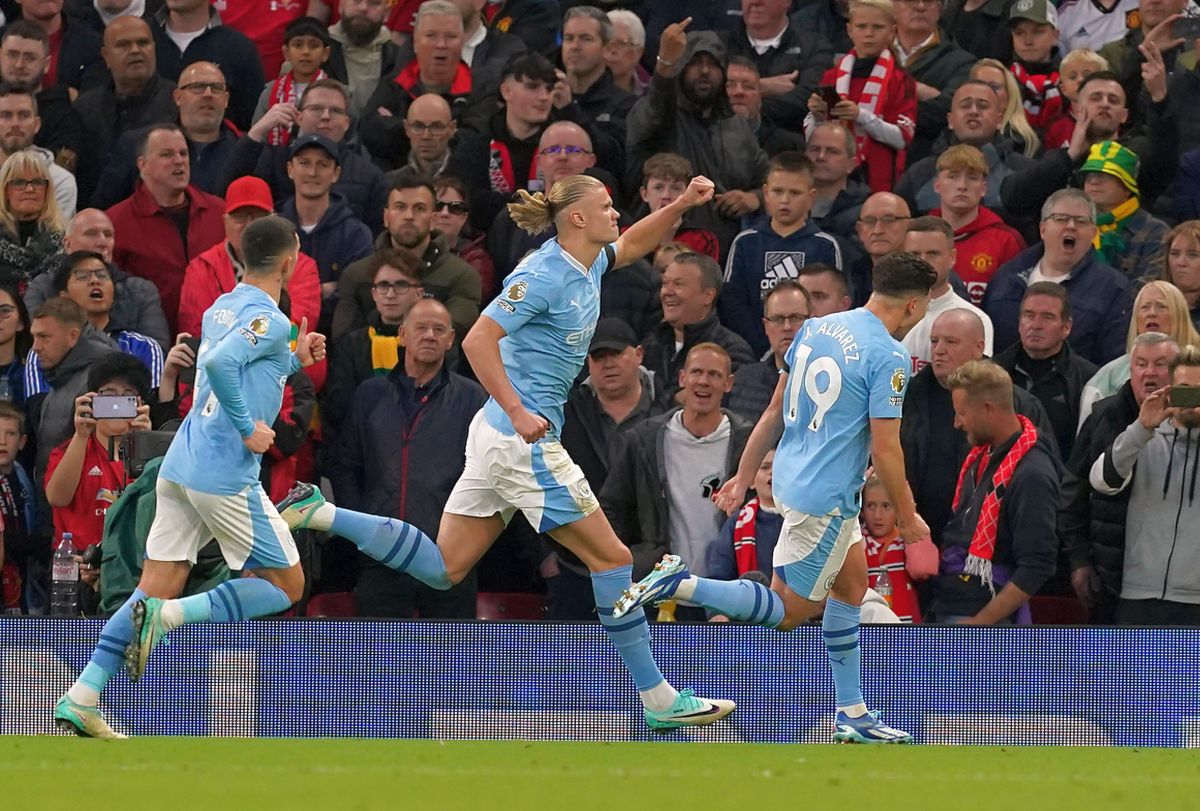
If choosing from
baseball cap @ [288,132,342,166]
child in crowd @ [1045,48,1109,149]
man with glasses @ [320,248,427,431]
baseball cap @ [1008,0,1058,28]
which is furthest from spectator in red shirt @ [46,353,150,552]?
baseball cap @ [1008,0,1058,28]

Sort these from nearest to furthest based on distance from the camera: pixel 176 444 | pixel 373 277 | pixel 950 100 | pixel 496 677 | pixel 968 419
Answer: pixel 176 444 < pixel 496 677 < pixel 968 419 < pixel 373 277 < pixel 950 100

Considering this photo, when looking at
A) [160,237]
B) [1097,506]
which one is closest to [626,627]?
[1097,506]

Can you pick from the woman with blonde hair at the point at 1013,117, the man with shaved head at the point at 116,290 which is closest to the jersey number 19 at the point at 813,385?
the man with shaved head at the point at 116,290

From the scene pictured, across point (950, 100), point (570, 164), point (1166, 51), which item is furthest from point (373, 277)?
point (1166, 51)

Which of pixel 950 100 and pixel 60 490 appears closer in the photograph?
pixel 60 490

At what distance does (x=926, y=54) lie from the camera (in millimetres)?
13414

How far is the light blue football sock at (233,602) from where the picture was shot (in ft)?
26.2

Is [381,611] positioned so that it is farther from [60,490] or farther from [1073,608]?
[1073,608]

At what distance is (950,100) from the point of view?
512 inches

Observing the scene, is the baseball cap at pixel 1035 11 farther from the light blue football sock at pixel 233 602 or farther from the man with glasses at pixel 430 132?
the light blue football sock at pixel 233 602

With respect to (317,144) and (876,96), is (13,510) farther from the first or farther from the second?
(876,96)

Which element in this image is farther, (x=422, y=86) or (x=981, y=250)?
(x=422, y=86)

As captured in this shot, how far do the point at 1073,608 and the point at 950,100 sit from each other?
3956 mm

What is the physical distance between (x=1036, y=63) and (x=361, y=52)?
15.3 ft
